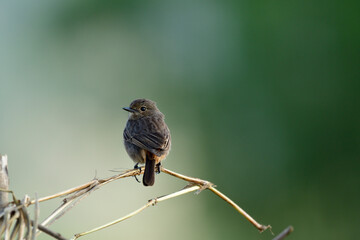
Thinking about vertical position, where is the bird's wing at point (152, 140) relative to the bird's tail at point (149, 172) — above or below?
above

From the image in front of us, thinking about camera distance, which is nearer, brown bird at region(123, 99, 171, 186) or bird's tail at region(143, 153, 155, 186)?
bird's tail at region(143, 153, 155, 186)

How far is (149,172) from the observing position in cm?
377

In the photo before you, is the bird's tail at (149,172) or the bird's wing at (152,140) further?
the bird's wing at (152,140)

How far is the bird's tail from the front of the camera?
143 inches

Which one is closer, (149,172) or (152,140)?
(149,172)

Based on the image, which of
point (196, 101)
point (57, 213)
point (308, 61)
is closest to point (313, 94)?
point (308, 61)

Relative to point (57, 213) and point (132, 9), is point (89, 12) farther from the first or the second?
point (57, 213)

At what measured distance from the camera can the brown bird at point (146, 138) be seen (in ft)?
13.4

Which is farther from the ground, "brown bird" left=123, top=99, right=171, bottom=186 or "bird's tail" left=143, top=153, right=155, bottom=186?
"brown bird" left=123, top=99, right=171, bottom=186

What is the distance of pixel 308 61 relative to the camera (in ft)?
23.5

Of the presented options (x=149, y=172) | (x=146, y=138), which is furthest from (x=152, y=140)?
(x=149, y=172)

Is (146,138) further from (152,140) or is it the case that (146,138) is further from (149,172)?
(149,172)

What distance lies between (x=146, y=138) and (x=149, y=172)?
61 centimetres

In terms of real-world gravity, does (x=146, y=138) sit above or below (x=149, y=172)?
above
